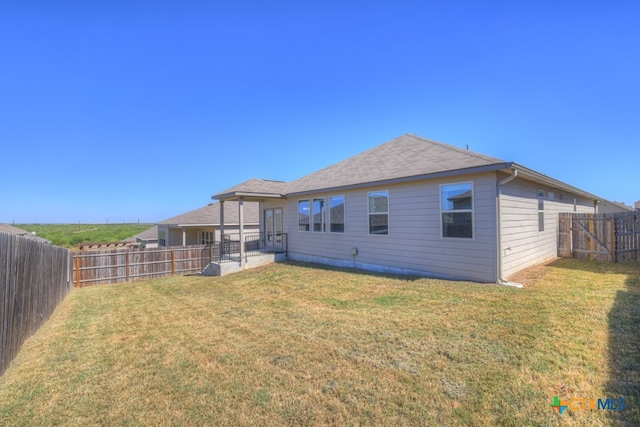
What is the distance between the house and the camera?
689 cm

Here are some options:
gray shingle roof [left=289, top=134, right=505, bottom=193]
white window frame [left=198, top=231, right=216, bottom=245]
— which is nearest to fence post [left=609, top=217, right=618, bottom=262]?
gray shingle roof [left=289, top=134, right=505, bottom=193]

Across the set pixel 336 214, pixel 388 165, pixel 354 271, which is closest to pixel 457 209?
pixel 388 165

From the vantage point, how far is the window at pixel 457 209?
7117 mm

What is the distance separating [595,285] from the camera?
20.3 feet

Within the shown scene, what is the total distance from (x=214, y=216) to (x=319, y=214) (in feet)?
34.2

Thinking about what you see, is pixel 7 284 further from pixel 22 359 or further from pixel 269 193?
pixel 269 193

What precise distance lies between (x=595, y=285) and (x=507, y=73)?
7.75 m

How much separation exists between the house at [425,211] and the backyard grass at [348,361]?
50.6 inches

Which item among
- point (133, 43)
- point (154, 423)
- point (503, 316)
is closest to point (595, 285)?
point (503, 316)

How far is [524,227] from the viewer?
808cm

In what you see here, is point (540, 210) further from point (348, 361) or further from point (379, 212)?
point (348, 361)

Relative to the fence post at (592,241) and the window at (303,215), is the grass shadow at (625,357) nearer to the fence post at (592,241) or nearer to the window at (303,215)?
the fence post at (592,241)

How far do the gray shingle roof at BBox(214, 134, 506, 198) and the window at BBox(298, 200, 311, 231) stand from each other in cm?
66

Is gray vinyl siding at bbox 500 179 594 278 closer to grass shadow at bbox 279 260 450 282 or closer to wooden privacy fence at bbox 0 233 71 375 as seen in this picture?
grass shadow at bbox 279 260 450 282
